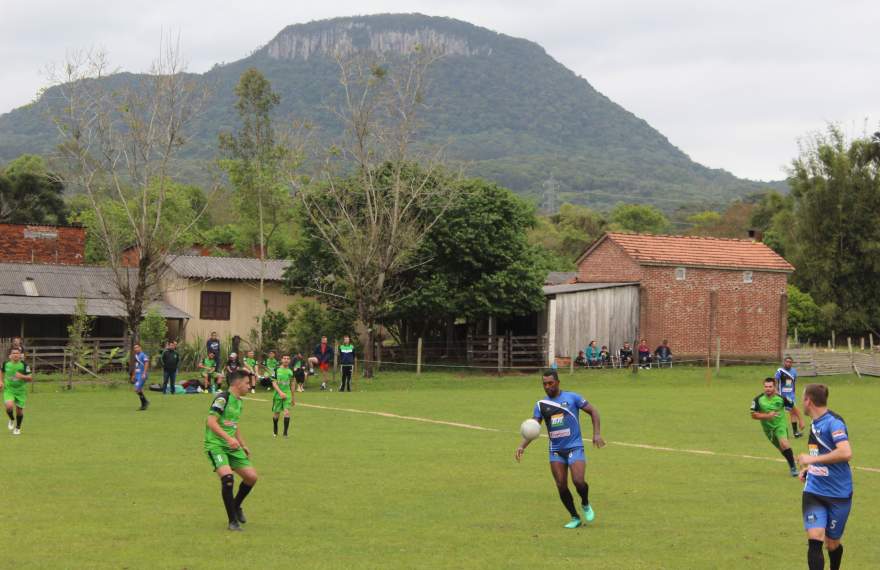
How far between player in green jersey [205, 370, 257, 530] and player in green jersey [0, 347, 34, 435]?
39.3ft

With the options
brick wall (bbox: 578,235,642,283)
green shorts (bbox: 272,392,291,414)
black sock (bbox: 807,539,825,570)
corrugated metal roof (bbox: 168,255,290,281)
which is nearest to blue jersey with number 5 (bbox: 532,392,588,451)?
black sock (bbox: 807,539,825,570)

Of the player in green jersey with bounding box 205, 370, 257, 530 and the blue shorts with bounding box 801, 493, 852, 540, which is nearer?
the blue shorts with bounding box 801, 493, 852, 540

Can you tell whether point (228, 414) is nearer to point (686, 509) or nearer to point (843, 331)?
point (686, 509)

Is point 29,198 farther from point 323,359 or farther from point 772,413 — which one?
point 772,413

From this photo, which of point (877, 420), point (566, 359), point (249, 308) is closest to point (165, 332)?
point (249, 308)

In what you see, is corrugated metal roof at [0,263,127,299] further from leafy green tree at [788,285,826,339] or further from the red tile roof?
leafy green tree at [788,285,826,339]

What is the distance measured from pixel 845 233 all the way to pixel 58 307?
50.0 meters

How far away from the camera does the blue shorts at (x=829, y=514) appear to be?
32.0ft

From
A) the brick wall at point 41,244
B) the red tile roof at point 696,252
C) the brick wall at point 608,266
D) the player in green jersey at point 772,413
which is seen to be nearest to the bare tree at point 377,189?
the brick wall at point 608,266

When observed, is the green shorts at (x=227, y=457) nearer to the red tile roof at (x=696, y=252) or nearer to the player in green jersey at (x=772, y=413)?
the player in green jersey at (x=772, y=413)

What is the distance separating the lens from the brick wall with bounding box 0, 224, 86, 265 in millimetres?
63562

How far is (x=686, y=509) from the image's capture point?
14.8m

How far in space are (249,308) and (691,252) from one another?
22.6m

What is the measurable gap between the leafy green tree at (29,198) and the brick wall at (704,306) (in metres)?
44.7
